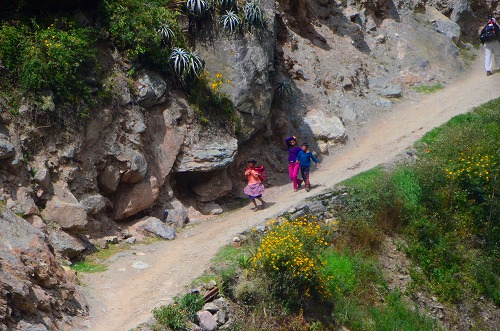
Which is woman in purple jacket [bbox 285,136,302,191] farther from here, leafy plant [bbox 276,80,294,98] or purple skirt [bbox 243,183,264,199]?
leafy plant [bbox 276,80,294,98]

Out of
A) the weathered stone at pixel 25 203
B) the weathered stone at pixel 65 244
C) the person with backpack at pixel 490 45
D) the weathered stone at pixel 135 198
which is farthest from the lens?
the person with backpack at pixel 490 45

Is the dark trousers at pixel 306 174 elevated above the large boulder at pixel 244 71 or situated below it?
below

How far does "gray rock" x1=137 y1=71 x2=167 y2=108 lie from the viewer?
47.8ft

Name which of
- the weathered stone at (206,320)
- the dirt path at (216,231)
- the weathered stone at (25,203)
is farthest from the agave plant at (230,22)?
the weathered stone at (206,320)

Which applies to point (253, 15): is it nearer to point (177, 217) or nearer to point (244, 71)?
point (244, 71)

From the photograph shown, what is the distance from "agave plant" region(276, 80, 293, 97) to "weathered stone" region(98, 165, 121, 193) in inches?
260

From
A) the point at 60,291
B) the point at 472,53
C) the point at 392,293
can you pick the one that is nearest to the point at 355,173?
the point at 392,293

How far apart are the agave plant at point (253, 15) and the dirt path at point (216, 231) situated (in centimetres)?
423

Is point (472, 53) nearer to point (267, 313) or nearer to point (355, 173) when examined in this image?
point (355, 173)

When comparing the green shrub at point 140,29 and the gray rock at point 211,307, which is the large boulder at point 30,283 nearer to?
the gray rock at point 211,307

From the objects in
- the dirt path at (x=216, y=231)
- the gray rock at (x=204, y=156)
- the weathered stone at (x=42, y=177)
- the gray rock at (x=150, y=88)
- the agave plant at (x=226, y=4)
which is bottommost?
the dirt path at (x=216, y=231)

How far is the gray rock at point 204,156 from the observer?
15023 mm

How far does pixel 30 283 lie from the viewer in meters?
9.67

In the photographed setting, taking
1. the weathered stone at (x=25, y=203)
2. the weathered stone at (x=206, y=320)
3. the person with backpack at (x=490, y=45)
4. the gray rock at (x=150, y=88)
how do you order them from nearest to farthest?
the weathered stone at (x=206, y=320)
the weathered stone at (x=25, y=203)
the gray rock at (x=150, y=88)
the person with backpack at (x=490, y=45)
